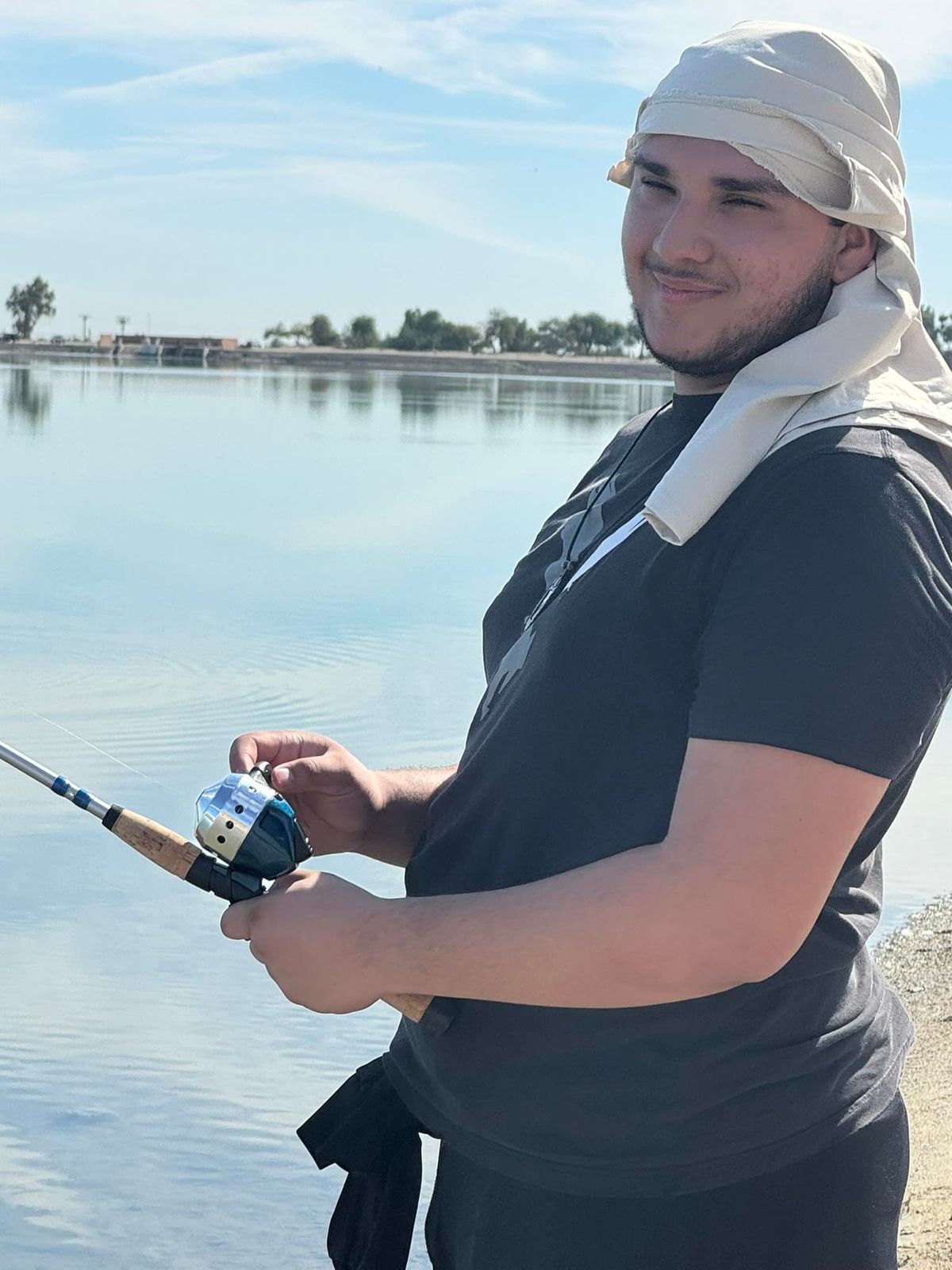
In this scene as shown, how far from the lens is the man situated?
1324mm

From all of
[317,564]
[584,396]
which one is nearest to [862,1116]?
[317,564]

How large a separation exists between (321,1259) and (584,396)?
50.2 meters

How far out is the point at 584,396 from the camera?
52625 millimetres

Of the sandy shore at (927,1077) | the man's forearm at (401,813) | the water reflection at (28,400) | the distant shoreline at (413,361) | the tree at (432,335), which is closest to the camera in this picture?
the man's forearm at (401,813)

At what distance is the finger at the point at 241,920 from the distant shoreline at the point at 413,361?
82.4 m

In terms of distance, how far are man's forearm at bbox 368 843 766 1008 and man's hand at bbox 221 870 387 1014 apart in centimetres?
2

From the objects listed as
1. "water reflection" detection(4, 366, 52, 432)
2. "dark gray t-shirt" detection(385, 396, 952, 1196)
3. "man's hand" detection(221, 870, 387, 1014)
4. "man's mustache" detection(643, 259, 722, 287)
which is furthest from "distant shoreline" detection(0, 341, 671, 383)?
"man's hand" detection(221, 870, 387, 1014)

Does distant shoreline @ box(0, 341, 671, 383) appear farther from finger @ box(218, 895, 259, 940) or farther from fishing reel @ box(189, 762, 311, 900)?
finger @ box(218, 895, 259, 940)

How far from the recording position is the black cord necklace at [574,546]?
169 cm

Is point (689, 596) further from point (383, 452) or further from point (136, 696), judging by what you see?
point (383, 452)

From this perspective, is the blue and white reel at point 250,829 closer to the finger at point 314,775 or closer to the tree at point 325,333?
the finger at point 314,775

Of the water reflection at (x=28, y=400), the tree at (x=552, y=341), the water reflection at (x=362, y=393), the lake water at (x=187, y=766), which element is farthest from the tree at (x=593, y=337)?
the lake water at (x=187, y=766)

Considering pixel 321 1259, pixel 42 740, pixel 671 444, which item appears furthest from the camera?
pixel 42 740

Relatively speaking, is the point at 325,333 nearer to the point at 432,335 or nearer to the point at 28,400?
the point at 432,335
